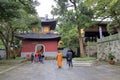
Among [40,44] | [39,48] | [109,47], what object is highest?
[40,44]

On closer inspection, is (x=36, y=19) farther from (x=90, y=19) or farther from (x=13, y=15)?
(x=13, y=15)

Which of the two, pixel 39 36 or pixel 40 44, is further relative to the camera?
pixel 39 36

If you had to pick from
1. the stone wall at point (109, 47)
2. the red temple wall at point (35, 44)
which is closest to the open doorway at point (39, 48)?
the red temple wall at point (35, 44)

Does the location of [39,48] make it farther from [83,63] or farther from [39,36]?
[83,63]

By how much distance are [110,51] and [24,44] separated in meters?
20.1

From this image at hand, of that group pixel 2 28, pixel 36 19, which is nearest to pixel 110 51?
pixel 36 19

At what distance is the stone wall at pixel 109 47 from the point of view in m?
24.6

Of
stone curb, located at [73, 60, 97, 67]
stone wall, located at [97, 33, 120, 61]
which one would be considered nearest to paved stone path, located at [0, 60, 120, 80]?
stone curb, located at [73, 60, 97, 67]

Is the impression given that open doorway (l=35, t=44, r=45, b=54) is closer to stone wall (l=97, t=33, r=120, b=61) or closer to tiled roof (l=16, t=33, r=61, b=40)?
tiled roof (l=16, t=33, r=61, b=40)

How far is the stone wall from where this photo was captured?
968 inches

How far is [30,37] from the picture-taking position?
43.1 metres

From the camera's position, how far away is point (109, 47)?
90.6 feet

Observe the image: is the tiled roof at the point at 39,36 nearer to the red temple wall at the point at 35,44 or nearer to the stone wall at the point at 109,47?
the red temple wall at the point at 35,44

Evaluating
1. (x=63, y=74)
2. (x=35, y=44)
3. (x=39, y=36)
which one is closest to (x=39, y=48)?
(x=35, y=44)
